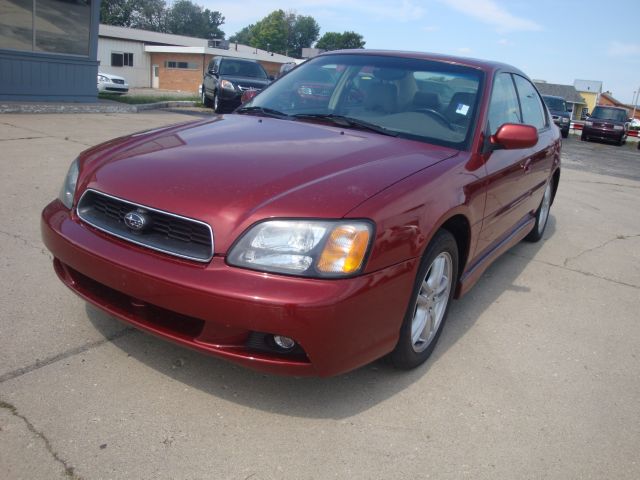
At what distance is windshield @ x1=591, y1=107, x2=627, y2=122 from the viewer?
2542 cm

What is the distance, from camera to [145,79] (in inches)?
1806

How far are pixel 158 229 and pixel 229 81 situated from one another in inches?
554

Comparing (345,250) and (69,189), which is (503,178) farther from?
(69,189)

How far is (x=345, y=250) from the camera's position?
7.14ft

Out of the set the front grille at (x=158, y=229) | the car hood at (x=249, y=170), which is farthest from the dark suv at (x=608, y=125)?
the front grille at (x=158, y=229)

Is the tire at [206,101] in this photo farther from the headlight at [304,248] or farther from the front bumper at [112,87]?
the headlight at [304,248]

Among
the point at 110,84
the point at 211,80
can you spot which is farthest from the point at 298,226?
the point at 110,84

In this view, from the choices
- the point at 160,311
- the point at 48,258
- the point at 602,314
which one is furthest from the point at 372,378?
→ the point at 48,258

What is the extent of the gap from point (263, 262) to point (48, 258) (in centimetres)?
234

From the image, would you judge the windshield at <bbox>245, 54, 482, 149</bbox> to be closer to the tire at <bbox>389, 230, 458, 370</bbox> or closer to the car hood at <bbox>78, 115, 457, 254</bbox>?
the car hood at <bbox>78, 115, 457, 254</bbox>

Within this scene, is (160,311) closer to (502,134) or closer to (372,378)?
(372,378)

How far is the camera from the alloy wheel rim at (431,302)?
277 centimetres

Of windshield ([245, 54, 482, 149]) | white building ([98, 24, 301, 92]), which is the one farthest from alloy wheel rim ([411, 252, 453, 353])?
white building ([98, 24, 301, 92])

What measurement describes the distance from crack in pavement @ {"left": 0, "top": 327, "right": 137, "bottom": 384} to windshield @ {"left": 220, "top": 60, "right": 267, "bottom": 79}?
1467 centimetres
